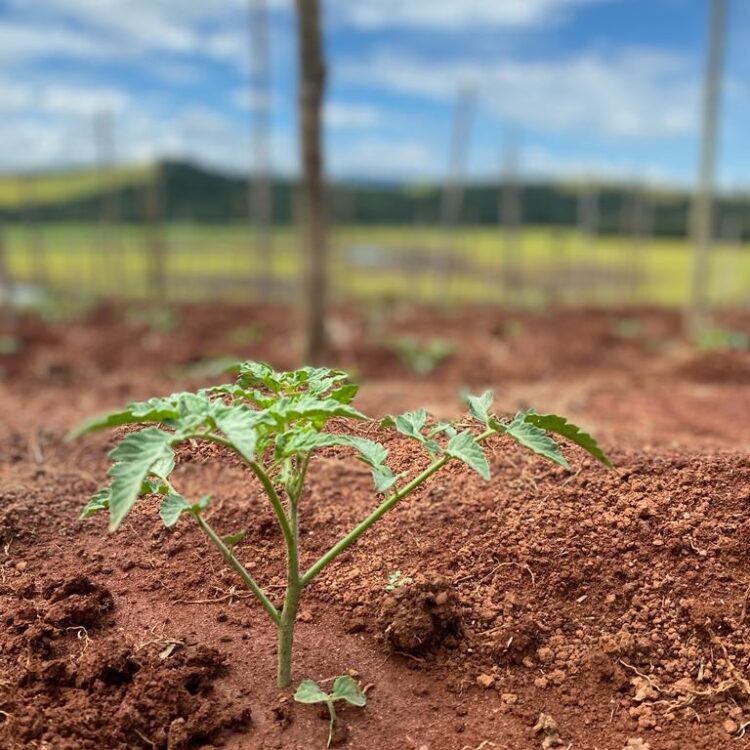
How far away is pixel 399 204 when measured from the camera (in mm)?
26875

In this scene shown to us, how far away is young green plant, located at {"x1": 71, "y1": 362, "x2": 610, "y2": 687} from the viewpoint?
168 cm

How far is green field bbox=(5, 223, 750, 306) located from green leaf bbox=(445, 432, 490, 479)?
1427 centimetres

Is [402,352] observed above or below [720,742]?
below

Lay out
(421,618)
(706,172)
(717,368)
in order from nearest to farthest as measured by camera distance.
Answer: (421,618)
(717,368)
(706,172)

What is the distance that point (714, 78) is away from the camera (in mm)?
9992

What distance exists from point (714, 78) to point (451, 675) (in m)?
9.83

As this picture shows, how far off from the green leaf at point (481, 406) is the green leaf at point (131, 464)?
0.79m

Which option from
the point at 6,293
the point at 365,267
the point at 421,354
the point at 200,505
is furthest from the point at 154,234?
the point at 200,505

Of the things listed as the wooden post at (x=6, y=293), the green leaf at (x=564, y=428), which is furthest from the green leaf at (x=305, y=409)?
the wooden post at (x=6, y=293)

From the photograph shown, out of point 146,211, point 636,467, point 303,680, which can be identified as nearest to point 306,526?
point 303,680

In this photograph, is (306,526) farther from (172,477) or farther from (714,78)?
(714,78)

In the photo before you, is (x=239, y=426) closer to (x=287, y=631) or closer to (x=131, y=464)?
(x=131, y=464)

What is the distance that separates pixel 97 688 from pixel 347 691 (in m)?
0.63

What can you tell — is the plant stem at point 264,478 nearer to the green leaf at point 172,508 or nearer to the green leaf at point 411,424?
the green leaf at point 172,508
